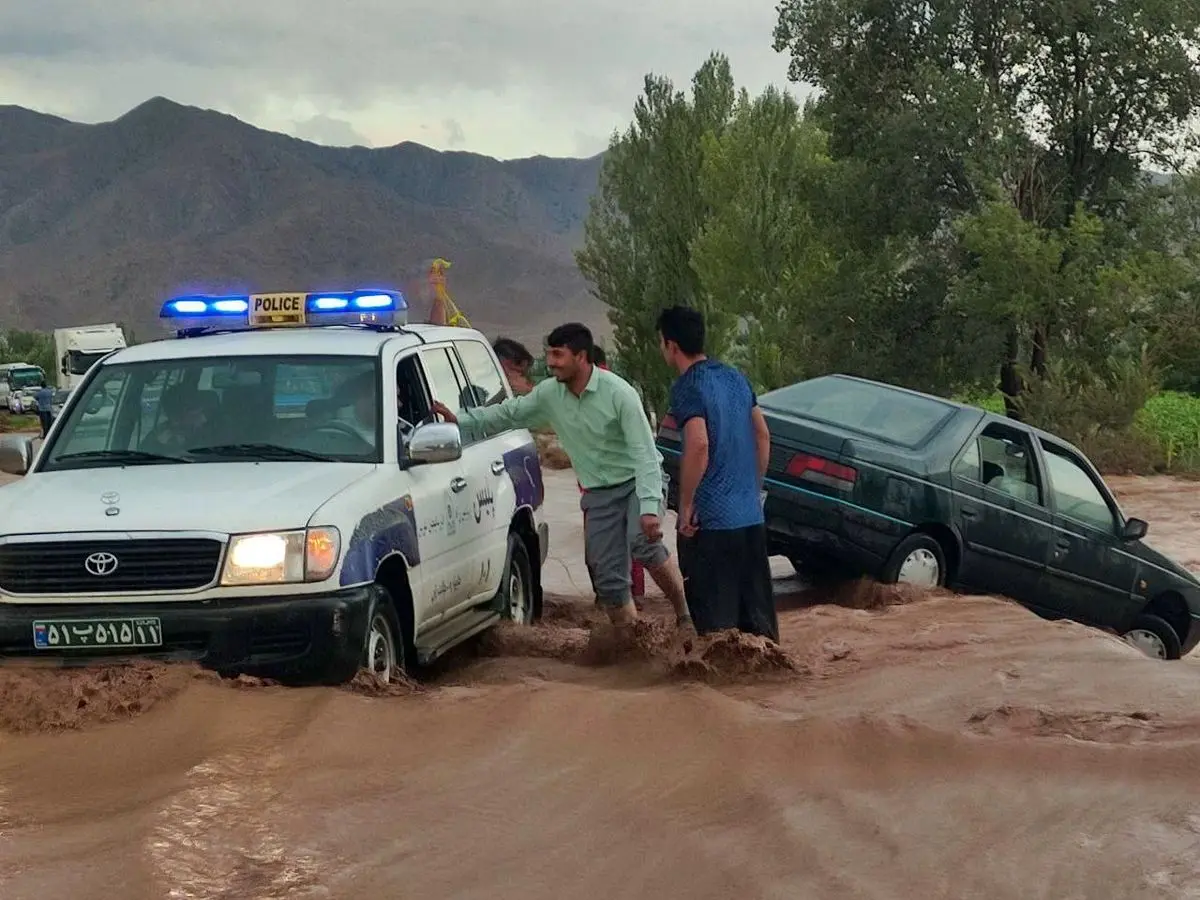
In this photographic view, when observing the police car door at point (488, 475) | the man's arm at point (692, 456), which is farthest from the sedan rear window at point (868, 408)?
the man's arm at point (692, 456)

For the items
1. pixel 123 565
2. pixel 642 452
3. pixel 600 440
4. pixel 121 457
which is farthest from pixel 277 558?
pixel 600 440

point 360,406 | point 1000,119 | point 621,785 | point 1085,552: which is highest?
point 1000,119

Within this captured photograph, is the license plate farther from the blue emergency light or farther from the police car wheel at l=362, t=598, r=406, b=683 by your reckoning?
the blue emergency light

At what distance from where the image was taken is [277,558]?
5.88m

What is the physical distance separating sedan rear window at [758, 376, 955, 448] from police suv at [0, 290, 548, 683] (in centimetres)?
217

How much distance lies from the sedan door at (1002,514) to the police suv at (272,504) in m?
2.81

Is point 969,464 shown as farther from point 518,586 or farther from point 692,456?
point 692,456

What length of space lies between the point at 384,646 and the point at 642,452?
1647 millimetres

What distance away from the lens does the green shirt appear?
24.9 ft

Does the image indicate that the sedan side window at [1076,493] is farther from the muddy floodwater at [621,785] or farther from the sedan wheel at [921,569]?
the muddy floodwater at [621,785]

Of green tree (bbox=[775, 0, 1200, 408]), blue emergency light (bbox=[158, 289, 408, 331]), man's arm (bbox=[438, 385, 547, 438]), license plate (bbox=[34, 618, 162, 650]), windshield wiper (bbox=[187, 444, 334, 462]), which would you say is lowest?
license plate (bbox=[34, 618, 162, 650])

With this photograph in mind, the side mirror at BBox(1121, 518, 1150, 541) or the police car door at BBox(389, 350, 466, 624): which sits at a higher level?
the police car door at BBox(389, 350, 466, 624)

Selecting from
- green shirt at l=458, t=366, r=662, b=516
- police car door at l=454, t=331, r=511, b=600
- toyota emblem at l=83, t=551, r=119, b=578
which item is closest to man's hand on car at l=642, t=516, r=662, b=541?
green shirt at l=458, t=366, r=662, b=516

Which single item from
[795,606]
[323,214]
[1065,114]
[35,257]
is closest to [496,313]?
[323,214]
